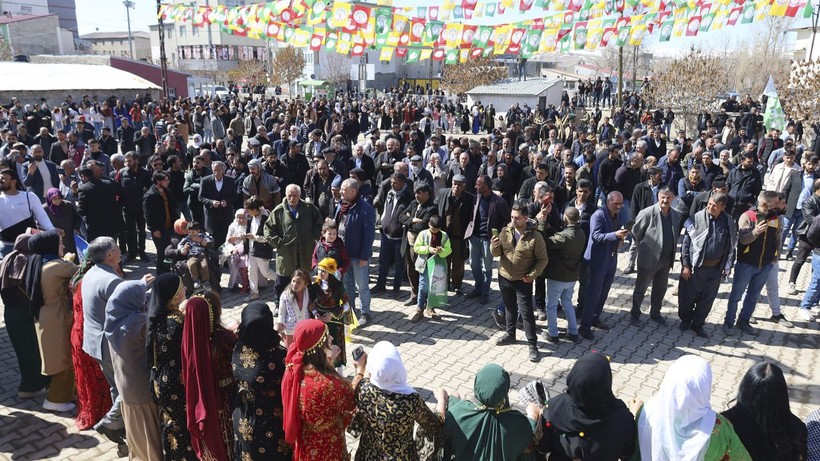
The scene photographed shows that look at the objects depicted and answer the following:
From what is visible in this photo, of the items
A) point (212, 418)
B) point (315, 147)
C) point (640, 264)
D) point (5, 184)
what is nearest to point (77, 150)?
point (315, 147)

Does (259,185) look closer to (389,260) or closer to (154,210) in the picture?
(154,210)

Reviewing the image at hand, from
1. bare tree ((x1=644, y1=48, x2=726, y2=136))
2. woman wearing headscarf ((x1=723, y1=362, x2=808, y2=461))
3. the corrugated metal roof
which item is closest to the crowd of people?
woman wearing headscarf ((x1=723, y1=362, x2=808, y2=461))

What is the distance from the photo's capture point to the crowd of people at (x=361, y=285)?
126 inches

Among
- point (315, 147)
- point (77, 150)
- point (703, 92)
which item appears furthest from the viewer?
point (703, 92)

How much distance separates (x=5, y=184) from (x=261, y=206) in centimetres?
290

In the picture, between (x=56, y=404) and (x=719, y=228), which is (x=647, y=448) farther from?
(x=56, y=404)

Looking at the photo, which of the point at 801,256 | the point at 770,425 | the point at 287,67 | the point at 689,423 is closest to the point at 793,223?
the point at 801,256

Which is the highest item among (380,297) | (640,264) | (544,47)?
(544,47)

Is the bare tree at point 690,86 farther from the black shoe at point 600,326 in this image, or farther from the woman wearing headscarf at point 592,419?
the woman wearing headscarf at point 592,419

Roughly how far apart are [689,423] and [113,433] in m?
4.10

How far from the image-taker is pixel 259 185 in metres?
8.95

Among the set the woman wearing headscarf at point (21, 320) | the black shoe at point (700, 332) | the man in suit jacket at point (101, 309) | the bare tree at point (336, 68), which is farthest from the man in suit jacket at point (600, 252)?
the bare tree at point (336, 68)

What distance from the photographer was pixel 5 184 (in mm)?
6523

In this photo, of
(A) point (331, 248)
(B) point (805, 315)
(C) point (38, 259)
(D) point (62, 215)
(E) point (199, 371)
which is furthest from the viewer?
(D) point (62, 215)
